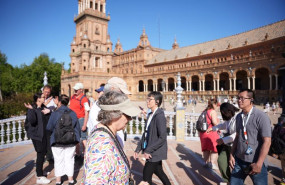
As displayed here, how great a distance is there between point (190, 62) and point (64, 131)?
121 ft

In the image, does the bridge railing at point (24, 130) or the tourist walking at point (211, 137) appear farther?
the bridge railing at point (24, 130)

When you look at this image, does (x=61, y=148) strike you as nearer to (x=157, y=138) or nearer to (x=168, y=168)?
(x=157, y=138)

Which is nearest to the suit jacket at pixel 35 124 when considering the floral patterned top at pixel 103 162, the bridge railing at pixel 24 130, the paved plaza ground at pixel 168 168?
the paved plaza ground at pixel 168 168

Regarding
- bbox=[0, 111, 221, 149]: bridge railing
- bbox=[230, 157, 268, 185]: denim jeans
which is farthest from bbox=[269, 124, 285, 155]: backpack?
bbox=[0, 111, 221, 149]: bridge railing

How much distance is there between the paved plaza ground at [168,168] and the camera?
3.65 metres

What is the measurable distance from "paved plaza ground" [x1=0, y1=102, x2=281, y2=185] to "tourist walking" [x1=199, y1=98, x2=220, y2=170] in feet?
1.00

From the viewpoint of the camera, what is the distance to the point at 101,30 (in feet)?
141

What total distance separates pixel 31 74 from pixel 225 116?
158 ft

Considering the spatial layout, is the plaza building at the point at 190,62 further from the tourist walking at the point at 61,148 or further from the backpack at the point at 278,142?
the tourist walking at the point at 61,148

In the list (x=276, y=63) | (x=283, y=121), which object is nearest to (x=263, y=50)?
(x=276, y=63)

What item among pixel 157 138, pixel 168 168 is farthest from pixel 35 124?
pixel 168 168

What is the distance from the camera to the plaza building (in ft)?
82.0

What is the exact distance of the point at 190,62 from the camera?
37.3 meters

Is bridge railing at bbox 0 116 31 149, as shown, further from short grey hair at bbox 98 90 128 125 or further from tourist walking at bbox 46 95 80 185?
short grey hair at bbox 98 90 128 125
